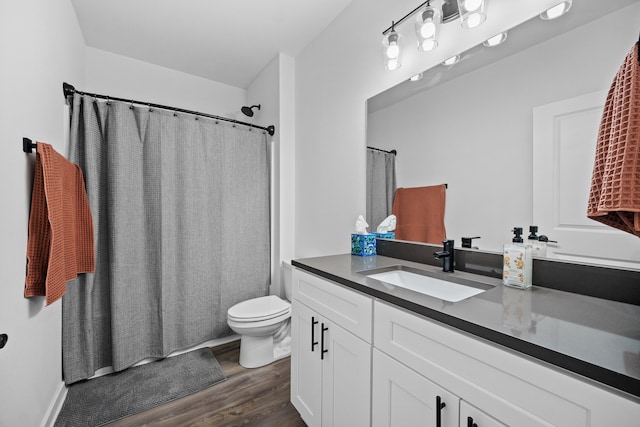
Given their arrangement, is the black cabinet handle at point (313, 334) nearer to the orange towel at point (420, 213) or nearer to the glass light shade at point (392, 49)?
the orange towel at point (420, 213)

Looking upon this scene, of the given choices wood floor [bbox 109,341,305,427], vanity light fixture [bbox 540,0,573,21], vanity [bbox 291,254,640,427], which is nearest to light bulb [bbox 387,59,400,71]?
vanity light fixture [bbox 540,0,573,21]

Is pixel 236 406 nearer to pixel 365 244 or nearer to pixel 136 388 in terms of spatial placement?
pixel 136 388

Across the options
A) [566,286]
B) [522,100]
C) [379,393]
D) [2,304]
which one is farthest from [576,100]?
[2,304]

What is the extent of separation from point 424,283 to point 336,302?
42 centimetres

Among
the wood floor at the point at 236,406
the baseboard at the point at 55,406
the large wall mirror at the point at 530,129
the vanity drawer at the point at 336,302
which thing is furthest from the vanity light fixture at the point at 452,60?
the baseboard at the point at 55,406

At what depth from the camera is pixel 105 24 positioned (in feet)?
6.57

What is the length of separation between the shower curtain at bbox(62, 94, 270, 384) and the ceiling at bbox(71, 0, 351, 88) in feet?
2.04

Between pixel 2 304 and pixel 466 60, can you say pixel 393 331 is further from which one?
pixel 2 304

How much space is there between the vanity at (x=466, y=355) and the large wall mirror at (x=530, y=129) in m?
0.22

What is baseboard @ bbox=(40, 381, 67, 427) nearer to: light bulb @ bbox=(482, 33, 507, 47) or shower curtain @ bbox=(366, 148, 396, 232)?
shower curtain @ bbox=(366, 148, 396, 232)

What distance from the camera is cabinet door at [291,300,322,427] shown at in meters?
1.25

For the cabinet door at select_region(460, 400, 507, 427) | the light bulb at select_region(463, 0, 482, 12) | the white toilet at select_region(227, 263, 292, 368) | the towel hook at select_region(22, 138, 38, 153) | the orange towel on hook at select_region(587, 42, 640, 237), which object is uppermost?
the light bulb at select_region(463, 0, 482, 12)

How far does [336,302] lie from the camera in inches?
44.6

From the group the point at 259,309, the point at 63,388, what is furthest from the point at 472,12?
the point at 63,388
